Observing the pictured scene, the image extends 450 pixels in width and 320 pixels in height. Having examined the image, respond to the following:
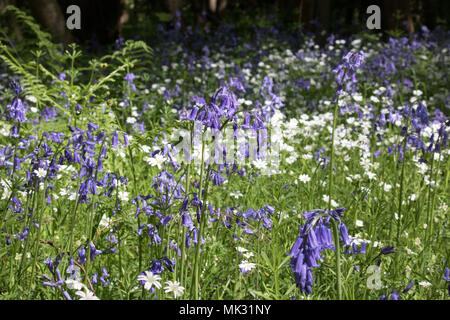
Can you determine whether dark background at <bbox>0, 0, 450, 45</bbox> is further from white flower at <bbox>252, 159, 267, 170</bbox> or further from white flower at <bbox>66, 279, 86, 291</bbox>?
white flower at <bbox>66, 279, 86, 291</bbox>

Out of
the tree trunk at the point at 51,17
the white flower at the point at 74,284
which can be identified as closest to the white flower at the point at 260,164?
the white flower at the point at 74,284

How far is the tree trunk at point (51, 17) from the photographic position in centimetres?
777

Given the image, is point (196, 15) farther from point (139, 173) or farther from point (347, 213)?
point (347, 213)

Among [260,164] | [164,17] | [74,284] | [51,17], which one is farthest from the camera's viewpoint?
[164,17]

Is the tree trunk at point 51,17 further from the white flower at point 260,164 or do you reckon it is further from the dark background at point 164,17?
the white flower at point 260,164

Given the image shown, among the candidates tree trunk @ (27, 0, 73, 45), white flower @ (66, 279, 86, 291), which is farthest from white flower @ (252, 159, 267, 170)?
tree trunk @ (27, 0, 73, 45)

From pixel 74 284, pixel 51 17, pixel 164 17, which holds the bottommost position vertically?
pixel 74 284

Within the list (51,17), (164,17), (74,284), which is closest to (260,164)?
(74,284)

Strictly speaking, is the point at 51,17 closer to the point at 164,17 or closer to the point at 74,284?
the point at 164,17

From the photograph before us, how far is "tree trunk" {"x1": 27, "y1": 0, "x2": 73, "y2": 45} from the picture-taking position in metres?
7.77

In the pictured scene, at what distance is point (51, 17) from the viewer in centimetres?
784

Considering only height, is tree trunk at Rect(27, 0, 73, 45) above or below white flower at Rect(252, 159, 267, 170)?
above

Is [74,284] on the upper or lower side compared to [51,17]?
lower
